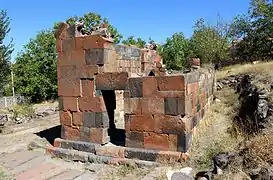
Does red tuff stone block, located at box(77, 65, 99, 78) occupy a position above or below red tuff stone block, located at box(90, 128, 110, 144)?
above

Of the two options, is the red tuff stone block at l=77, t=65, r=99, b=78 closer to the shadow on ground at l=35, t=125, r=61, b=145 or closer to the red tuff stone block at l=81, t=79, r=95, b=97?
the red tuff stone block at l=81, t=79, r=95, b=97

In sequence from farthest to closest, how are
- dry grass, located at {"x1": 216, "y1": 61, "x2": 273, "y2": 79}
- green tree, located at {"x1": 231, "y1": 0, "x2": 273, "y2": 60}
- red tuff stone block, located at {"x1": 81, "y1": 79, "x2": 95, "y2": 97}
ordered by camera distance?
green tree, located at {"x1": 231, "y1": 0, "x2": 273, "y2": 60}, dry grass, located at {"x1": 216, "y1": 61, "x2": 273, "y2": 79}, red tuff stone block, located at {"x1": 81, "y1": 79, "x2": 95, "y2": 97}

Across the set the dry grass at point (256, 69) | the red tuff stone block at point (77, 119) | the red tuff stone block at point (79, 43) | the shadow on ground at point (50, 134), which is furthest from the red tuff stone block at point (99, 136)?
the dry grass at point (256, 69)

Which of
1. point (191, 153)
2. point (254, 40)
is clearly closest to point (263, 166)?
point (191, 153)

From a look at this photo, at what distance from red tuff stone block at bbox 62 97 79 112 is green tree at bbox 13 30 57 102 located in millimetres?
23716

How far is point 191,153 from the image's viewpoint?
7.49m

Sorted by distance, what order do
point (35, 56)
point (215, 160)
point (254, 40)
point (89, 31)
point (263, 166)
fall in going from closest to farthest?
1. point (263, 166)
2. point (215, 160)
3. point (89, 31)
4. point (254, 40)
5. point (35, 56)

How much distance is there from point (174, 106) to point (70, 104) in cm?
320

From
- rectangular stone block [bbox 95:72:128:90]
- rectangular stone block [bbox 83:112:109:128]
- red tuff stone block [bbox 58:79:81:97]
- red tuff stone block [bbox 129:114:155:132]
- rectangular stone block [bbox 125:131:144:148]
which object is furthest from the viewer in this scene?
red tuff stone block [bbox 58:79:81:97]

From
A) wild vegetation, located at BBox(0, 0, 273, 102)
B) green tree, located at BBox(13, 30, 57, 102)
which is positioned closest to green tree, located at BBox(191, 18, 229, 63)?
wild vegetation, located at BBox(0, 0, 273, 102)

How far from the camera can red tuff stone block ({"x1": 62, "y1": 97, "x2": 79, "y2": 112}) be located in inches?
352

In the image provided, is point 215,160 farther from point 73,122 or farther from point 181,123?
point 73,122

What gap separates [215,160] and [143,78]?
2891 millimetres

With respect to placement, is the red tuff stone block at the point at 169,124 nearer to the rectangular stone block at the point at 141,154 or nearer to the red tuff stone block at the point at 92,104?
the rectangular stone block at the point at 141,154
